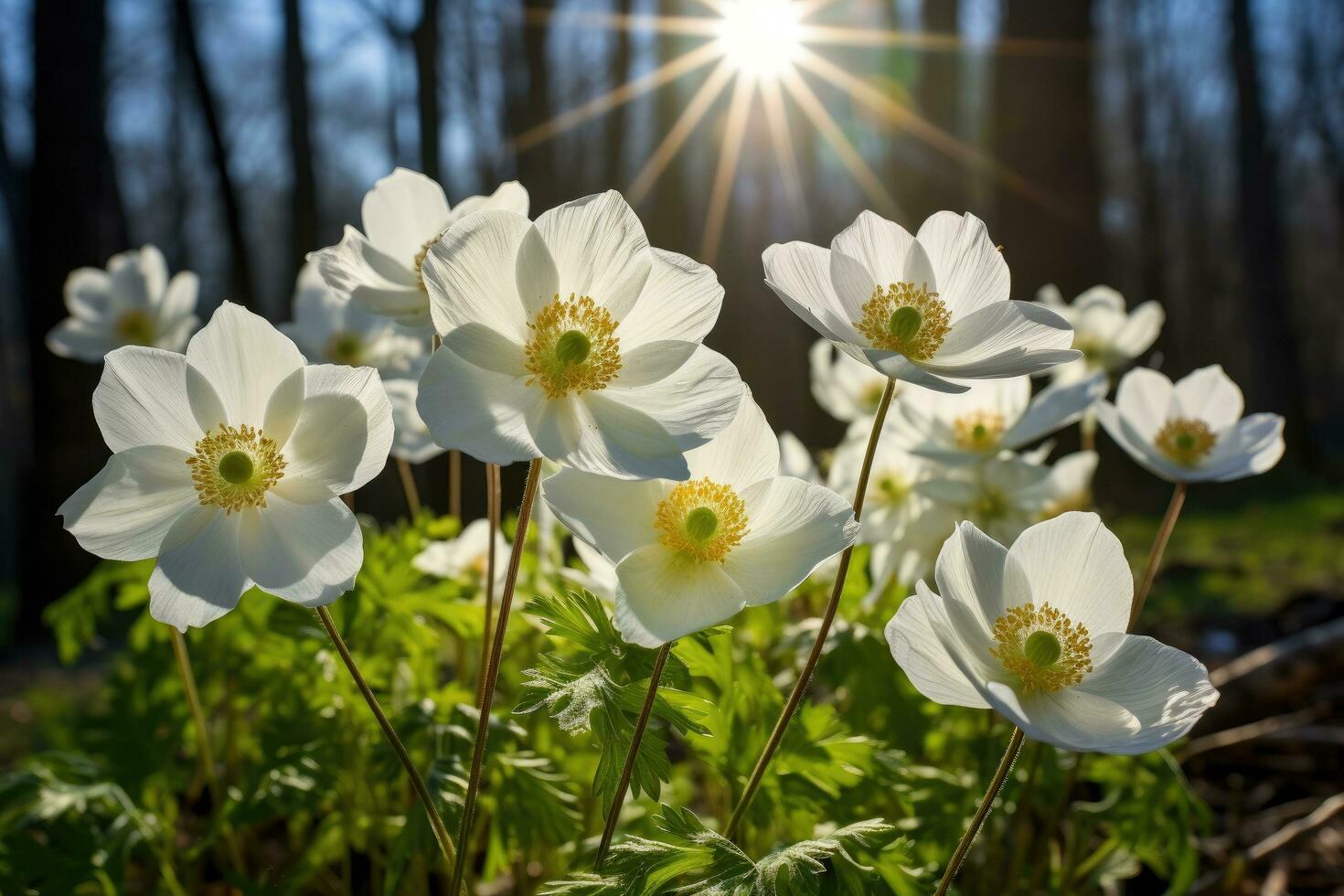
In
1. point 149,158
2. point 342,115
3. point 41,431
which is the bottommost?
point 41,431

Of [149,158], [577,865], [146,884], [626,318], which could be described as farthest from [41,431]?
[149,158]

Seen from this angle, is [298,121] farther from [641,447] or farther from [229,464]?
[641,447]

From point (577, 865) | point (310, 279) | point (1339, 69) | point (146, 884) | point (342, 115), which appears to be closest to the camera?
point (577, 865)

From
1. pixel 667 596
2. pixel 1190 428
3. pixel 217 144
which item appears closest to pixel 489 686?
pixel 667 596

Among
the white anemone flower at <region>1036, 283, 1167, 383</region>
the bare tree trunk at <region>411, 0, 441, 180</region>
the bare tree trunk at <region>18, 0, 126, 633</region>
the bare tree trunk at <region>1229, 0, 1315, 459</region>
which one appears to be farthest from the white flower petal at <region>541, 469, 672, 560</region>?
the bare tree trunk at <region>1229, 0, 1315, 459</region>

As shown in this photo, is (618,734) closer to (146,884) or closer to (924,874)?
(924,874)

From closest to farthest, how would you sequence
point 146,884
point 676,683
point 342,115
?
point 676,683 → point 146,884 → point 342,115

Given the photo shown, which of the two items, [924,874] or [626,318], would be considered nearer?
[626,318]

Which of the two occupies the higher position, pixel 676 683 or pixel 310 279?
pixel 310 279

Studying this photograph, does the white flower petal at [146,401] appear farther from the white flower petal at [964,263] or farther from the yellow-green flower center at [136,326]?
the yellow-green flower center at [136,326]
